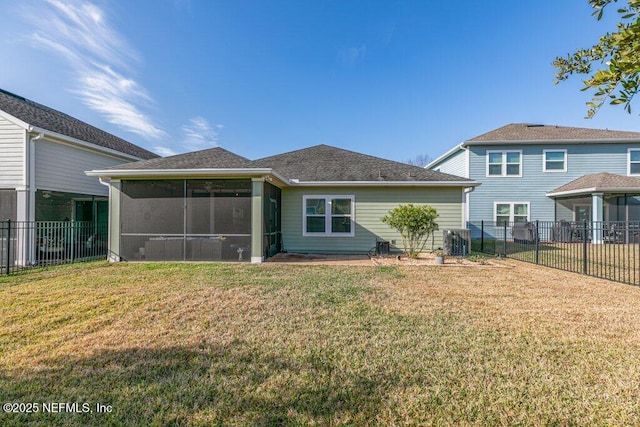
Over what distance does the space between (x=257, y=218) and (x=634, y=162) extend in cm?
2143

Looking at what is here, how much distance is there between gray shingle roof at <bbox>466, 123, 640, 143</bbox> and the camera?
16.1 metres

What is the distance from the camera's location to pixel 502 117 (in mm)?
18875

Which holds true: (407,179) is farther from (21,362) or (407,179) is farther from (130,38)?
(130,38)

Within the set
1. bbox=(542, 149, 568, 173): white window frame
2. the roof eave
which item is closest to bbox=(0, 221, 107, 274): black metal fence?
the roof eave

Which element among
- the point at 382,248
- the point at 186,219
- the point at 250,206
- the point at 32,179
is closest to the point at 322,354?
the point at 250,206

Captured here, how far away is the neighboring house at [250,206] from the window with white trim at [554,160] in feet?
31.1

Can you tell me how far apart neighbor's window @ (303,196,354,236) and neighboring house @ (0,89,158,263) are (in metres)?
8.62

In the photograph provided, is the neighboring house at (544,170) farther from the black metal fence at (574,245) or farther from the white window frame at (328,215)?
the white window frame at (328,215)

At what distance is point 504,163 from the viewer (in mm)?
16438

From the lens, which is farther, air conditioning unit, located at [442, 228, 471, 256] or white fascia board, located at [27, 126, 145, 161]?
air conditioning unit, located at [442, 228, 471, 256]

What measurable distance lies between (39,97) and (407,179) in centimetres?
1727

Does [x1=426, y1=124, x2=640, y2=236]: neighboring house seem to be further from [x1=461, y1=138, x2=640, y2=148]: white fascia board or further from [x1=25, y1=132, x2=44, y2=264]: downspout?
[x1=25, y1=132, x2=44, y2=264]: downspout

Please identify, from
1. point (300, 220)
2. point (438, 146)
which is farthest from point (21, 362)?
point (438, 146)

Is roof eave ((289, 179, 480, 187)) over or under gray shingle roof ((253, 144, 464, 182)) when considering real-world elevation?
under
